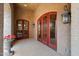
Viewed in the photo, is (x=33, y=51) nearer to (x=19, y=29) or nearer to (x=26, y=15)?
(x=19, y=29)

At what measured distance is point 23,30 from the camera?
1361 centimetres

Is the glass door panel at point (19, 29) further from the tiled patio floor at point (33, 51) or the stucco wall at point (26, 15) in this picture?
the tiled patio floor at point (33, 51)

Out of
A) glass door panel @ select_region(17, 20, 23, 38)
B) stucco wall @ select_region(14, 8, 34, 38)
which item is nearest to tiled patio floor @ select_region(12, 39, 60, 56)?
glass door panel @ select_region(17, 20, 23, 38)

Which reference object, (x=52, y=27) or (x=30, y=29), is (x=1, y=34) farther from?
(x=30, y=29)

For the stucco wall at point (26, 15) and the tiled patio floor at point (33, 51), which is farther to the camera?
the stucco wall at point (26, 15)

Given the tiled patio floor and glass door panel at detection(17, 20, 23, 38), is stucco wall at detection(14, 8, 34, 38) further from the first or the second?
the tiled patio floor

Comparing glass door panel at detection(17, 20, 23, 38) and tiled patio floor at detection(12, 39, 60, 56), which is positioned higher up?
glass door panel at detection(17, 20, 23, 38)

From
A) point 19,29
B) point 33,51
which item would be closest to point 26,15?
point 19,29

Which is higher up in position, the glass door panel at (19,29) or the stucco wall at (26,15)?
the stucco wall at (26,15)

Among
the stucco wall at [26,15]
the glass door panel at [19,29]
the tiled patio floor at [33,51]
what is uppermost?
the stucco wall at [26,15]

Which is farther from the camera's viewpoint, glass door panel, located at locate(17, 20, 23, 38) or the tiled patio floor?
glass door panel, located at locate(17, 20, 23, 38)

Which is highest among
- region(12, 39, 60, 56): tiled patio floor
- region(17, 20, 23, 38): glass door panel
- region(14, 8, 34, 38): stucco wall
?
region(14, 8, 34, 38): stucco wall

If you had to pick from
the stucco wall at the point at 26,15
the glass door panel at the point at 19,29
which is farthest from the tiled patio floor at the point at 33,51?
the stucco wall at the point at 26,15
